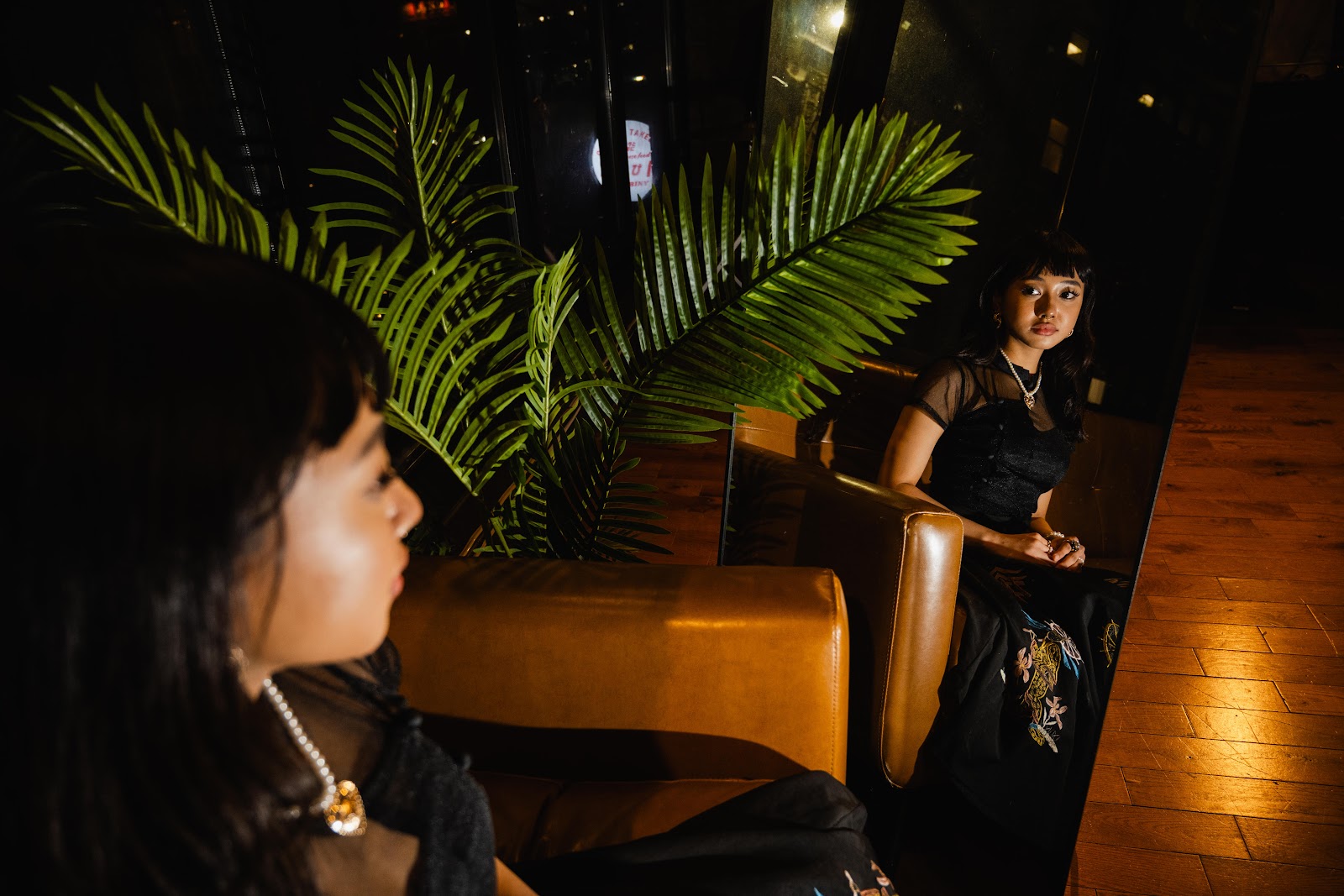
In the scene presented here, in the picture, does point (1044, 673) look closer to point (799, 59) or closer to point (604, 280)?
point (604, 280)

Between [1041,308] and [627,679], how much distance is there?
3.80 ft

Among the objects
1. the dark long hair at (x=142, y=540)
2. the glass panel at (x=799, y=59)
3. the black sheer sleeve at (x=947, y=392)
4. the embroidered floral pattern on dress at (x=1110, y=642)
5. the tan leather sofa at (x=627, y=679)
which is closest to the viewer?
the dark long hair at (x=142, y=540)

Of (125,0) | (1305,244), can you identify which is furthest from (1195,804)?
(1305,244)

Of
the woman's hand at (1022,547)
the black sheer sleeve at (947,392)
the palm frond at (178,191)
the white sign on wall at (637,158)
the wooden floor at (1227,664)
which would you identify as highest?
the white sign on wall at (637,158)

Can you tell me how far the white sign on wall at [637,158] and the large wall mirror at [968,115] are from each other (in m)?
2.12

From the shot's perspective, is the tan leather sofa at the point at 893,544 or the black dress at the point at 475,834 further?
the tan leather sofa at the point at 893,544

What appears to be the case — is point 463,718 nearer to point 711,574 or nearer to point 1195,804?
point 711,574

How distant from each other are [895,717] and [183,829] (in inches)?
47.6

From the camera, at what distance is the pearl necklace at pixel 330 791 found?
0.70 metres

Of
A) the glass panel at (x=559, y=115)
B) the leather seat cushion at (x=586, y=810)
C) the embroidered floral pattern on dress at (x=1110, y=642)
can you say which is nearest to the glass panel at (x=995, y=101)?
the embroidered floral pattern on dress at (x=1110, y=642)

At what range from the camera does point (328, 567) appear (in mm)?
552

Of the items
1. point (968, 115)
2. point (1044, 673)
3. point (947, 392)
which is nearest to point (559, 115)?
point (968, 115)

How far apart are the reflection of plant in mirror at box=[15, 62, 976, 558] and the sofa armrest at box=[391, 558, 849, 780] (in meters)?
0.26

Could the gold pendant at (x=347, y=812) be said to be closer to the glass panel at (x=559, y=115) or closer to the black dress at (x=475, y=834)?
the black dress at (x=475, y=834)
